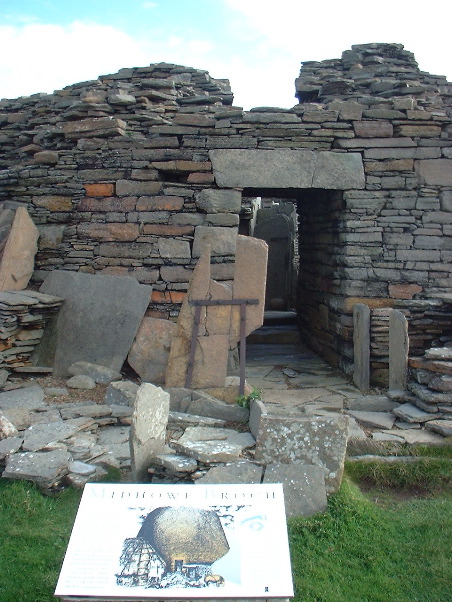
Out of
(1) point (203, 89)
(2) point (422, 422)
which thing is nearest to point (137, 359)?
(2) point (422, 422)

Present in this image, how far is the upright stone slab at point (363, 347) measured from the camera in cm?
699

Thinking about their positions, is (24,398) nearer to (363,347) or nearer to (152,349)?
(152,349)

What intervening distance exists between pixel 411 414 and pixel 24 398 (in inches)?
150

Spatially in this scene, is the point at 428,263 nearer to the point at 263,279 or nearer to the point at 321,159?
the point at 321,159

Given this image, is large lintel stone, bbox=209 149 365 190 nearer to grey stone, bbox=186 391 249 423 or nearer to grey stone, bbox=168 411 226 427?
grey stone, bbox=186 391 249 423

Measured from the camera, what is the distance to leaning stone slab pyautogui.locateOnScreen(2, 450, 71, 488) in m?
4.21

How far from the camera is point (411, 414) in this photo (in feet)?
18.4

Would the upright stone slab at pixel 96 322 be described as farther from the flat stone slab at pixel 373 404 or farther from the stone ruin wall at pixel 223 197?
the flat stone slab at pixel 373 404

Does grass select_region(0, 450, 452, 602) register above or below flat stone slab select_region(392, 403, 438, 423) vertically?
below

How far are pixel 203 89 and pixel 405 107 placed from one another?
4.01 m

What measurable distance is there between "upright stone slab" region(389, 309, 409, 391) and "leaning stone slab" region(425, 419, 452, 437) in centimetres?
95

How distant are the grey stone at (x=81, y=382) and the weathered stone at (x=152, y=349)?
0.52m

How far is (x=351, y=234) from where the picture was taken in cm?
734

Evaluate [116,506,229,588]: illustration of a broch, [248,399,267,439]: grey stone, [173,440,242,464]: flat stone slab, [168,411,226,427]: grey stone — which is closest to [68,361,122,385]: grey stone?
[168,411,226,427]: grey stone
